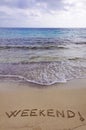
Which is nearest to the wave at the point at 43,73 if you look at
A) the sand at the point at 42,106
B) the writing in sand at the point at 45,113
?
the sand at the point at 42,106

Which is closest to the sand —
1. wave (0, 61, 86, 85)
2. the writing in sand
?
the writing in sand

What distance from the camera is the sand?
138 inches

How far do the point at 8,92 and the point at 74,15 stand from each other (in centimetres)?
1260

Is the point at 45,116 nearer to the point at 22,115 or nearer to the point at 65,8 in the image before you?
the point at 22,115

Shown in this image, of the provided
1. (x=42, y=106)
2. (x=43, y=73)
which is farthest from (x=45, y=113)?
(x=43, y=73)

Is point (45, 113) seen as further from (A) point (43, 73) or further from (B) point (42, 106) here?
(A) point (43, 73)

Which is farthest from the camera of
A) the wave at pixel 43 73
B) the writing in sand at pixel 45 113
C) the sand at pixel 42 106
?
the wave at pixel 43 73

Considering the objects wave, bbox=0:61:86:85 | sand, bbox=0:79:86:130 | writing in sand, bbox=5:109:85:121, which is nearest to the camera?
sand, bbox=0:79:86:130

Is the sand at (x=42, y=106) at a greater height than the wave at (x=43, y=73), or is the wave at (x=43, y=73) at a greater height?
the sand at (x=42, y=106)

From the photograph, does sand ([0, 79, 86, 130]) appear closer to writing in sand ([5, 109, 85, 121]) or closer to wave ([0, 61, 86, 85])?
writing in sand ([5, 109, 85, 121])

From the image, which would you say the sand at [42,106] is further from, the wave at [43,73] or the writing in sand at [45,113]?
the wave at [43,73]

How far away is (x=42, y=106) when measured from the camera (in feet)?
13.7

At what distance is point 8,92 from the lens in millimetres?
4965

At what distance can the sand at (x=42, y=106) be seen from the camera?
138 inches
